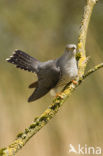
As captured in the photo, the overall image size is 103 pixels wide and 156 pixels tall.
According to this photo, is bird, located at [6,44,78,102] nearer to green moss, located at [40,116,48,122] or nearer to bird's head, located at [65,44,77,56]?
bird's head, located at [65,44,77,56]

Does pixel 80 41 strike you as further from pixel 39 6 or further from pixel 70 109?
pixel 39 6

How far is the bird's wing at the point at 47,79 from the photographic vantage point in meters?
2.02

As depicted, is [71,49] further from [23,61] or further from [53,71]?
[23,61]

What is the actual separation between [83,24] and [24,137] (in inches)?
31.2

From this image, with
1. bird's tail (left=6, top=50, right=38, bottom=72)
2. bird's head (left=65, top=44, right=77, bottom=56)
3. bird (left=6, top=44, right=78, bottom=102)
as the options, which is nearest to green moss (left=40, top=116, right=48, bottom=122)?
bird (left=6, top=44, right=78, bottom=102)

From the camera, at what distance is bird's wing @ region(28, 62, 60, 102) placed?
2.02 metres

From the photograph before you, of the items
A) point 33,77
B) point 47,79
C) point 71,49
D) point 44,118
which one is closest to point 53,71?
point 47,79

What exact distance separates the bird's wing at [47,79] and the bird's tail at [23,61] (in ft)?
0.43

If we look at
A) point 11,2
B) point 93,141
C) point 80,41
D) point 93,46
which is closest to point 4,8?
point 11,2

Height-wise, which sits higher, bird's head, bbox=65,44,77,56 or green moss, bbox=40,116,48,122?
bird's head, bbox=65,44,77,56

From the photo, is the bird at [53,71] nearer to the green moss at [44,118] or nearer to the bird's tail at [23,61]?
the bird's tail at [23,61]

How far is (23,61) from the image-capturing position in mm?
2285

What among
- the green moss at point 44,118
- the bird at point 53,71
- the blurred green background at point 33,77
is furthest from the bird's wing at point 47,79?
the green moss at point 44,118

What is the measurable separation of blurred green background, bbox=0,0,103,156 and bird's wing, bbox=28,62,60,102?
102 mm
